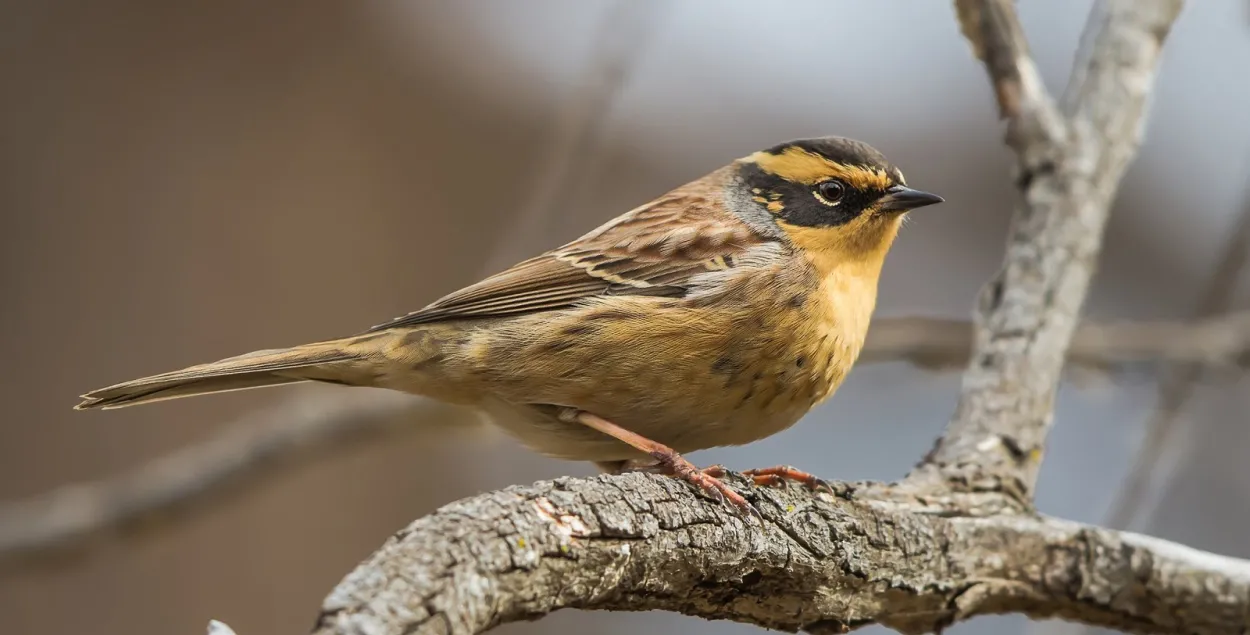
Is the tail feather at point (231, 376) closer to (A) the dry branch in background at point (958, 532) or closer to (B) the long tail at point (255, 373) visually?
(B) the long tail at point (255, 373)

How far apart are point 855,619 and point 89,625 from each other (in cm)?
495

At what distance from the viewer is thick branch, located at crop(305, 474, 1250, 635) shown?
251cm

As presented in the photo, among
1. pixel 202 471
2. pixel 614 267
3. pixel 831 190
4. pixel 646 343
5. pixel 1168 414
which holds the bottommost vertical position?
pixel 1168 414

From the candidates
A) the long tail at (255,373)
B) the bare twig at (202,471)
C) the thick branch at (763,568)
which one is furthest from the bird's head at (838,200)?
the bare twig at (202,471)

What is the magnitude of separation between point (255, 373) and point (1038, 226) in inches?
136

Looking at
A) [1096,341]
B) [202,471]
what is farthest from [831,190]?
[202,471]

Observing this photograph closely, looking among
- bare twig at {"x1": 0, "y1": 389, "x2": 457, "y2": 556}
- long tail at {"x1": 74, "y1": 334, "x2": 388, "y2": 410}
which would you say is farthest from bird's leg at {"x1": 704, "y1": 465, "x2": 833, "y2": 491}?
bare twig at {"x1": 0, "y1": 389, "x2": 457, "y2": 556}

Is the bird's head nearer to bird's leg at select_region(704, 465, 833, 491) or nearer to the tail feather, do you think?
bird's leg at select_region(704, 465, 833, 491)

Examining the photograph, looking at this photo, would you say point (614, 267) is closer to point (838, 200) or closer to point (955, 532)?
point (838, 200)

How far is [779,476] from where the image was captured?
13.7ft

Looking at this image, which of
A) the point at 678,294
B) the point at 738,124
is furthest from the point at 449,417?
the point at 738,124

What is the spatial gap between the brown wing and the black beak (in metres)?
0.61

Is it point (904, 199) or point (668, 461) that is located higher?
point (904, 199)

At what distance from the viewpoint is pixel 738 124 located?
11.2 m
